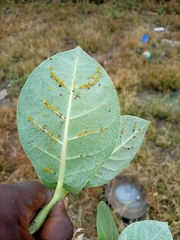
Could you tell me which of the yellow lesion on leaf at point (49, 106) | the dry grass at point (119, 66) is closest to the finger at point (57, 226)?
the yellow lesion on leaf at point (49, 106)

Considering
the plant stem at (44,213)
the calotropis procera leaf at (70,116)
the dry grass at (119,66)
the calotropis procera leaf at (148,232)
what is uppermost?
the calotropis procera leaf at (70,116)

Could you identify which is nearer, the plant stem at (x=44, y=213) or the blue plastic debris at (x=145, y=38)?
the plant stem at (x=44, y=213)

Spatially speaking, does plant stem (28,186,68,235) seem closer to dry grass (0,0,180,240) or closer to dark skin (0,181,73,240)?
dark skin (0,181,73,240)

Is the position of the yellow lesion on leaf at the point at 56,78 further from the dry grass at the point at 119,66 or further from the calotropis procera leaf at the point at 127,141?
the dry grass at the point at 119,66

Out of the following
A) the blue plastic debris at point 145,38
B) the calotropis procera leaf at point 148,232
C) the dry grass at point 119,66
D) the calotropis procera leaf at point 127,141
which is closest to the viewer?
the calotropis procera leaf at point 148,232

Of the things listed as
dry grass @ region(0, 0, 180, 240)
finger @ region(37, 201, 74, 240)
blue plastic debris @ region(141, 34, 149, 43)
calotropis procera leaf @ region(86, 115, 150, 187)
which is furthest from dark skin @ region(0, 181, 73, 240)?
blue plastic debris @ region(141, 34, 149, 43)

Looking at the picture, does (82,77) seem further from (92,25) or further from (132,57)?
(92,25)

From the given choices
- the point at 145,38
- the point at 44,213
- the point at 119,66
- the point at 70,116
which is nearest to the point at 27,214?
the point at 44,213

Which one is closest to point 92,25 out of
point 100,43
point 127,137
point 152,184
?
point 100,43

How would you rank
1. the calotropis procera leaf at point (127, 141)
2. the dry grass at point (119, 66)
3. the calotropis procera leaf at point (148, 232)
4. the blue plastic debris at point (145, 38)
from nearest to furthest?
the calotropis procera leaf at point (148, 232)
the calotropis procera leaf at point (127, 141)
the dry grass at point (119, 66)
the blue plastic debris at point (145, 38)

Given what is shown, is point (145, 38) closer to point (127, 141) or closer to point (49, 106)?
point (127, 141)
